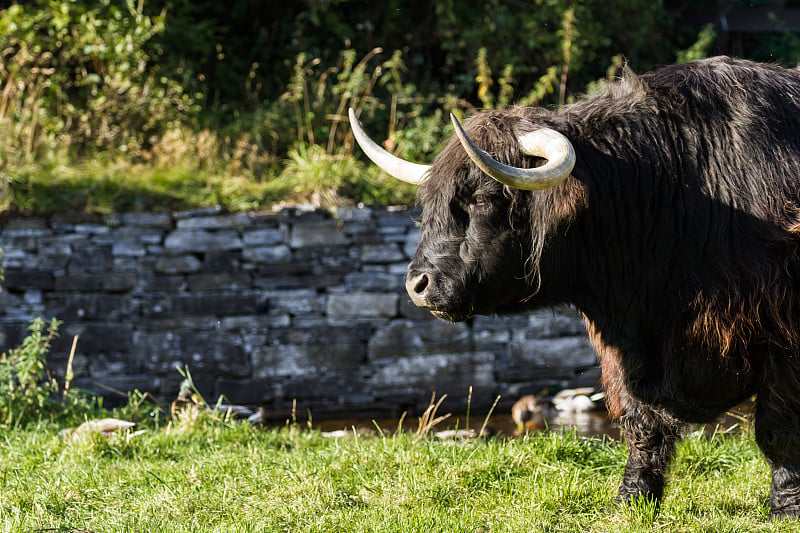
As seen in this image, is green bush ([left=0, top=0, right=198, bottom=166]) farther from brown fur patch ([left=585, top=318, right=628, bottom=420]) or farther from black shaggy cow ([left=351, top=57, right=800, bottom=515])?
brown fur patch ([left=585, top=318, right=628, bottom=420])

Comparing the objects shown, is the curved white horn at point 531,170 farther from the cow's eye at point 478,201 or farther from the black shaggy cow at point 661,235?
the cow's eye at point 478,201

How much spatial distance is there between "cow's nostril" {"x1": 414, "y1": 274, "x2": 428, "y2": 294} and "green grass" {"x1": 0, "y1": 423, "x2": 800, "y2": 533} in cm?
88

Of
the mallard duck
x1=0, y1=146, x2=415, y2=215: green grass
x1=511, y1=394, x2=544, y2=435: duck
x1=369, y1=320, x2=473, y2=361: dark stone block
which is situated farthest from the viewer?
x1=0, y1=146, x2=415, y2=215: green grass

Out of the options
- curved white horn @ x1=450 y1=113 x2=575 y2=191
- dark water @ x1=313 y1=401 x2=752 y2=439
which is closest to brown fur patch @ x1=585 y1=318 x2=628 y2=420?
curved white horn @ x1=450 y1=113 x2=575 y2=191

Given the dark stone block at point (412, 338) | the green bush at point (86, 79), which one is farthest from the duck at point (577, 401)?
the green bush at point (86, 79)

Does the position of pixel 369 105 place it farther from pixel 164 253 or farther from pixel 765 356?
pixel 765 356

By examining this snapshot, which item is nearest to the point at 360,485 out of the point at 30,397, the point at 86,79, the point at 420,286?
the point at 420,286

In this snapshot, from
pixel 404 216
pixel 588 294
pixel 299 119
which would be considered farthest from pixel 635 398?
pixel 299 119

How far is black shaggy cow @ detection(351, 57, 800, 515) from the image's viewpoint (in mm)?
3213

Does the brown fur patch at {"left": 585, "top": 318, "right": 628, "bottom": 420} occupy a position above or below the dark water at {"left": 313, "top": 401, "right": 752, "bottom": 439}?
above

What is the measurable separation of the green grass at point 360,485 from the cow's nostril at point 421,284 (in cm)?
88

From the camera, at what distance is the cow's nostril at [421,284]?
3432 mm

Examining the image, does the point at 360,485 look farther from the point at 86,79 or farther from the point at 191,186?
the point at 86,79

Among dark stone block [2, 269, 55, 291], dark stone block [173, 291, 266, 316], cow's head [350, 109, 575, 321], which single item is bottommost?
dark stone block [173, 291, 266, 316]
